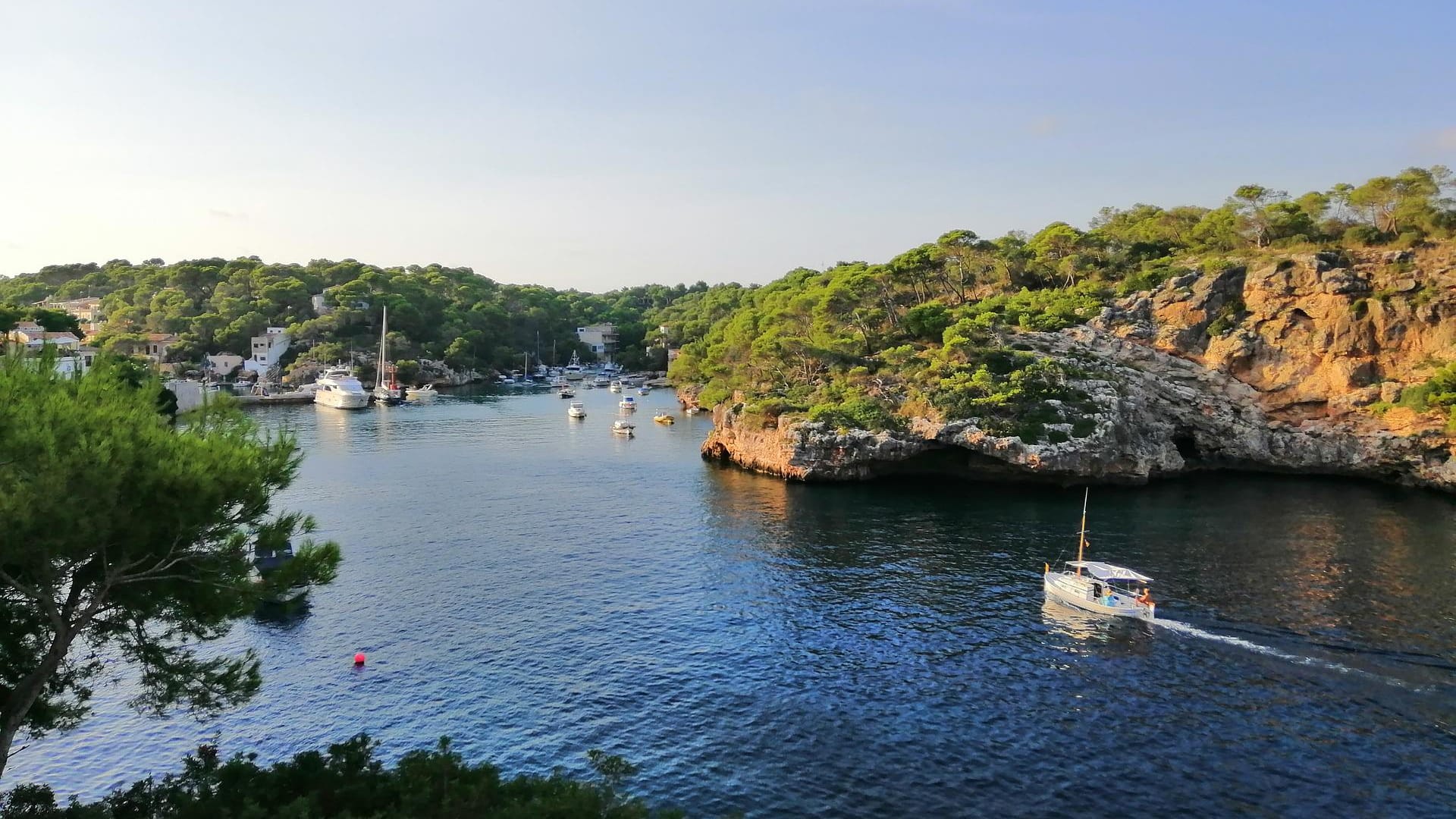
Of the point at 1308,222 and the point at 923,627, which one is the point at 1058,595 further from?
the point at 1308,222

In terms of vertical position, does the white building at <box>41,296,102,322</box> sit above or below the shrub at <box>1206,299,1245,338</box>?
above

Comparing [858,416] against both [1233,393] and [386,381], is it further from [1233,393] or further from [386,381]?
[386,381]

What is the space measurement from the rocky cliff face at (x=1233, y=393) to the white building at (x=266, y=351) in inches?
3883

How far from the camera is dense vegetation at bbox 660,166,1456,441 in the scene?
211 feet

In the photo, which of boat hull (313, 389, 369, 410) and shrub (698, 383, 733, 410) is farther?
boat hull (313, 389, 369, 410)

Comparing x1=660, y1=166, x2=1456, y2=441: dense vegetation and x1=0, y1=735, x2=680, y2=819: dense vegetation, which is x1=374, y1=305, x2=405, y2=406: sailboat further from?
x1=0, y1=735, x2=680, y2=819: dense vegetation

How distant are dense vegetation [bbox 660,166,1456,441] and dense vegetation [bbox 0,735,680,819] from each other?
4999 cm

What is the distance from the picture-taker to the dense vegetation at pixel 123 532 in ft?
45.9

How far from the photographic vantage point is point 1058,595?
37.2 meters

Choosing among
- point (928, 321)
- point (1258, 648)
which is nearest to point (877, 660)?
point (1258, 648)

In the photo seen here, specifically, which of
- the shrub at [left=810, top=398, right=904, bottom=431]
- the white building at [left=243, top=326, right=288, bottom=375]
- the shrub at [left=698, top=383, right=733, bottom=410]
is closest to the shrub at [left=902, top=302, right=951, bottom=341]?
the shrub at [left=810, top=398, right=904, bottom=431]

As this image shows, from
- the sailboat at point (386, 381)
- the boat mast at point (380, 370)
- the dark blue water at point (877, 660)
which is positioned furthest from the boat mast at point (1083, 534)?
the boat mast at point (380, 370)

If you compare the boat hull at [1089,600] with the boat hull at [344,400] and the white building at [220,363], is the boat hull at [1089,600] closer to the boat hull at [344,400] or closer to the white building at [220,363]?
the boat hull at [344,400]

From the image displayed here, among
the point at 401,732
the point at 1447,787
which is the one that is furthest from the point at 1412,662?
the point at 401,732
